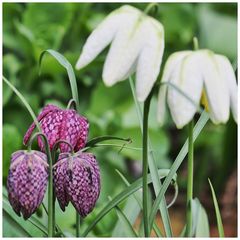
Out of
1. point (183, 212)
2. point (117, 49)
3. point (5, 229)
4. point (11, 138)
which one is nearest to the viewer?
point (117, 49)

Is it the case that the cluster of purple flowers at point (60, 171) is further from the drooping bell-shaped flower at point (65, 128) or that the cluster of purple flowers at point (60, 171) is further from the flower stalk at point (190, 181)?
the flower stalk at point (190, 181)

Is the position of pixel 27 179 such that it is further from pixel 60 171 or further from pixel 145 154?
pixel 145 154

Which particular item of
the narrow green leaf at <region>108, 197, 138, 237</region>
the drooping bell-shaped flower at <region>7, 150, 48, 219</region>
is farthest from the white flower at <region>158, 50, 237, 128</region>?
the narrow green leaf at <region>108, 197, 138, 237</region>

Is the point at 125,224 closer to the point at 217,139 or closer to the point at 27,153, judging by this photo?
the point at 27,153

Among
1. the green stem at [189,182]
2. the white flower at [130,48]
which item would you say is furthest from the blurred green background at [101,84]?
the white flower at [130,48]

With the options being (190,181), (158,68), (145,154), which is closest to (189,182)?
(190,181)

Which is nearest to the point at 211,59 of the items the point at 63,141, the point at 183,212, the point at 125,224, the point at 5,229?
the point at 63,141

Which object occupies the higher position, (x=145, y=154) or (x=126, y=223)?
(x=145, y=154)

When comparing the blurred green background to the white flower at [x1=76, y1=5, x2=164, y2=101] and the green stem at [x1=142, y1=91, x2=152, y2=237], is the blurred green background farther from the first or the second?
the white flower at [x1=76, y1=5, x2=164, y2=101]
